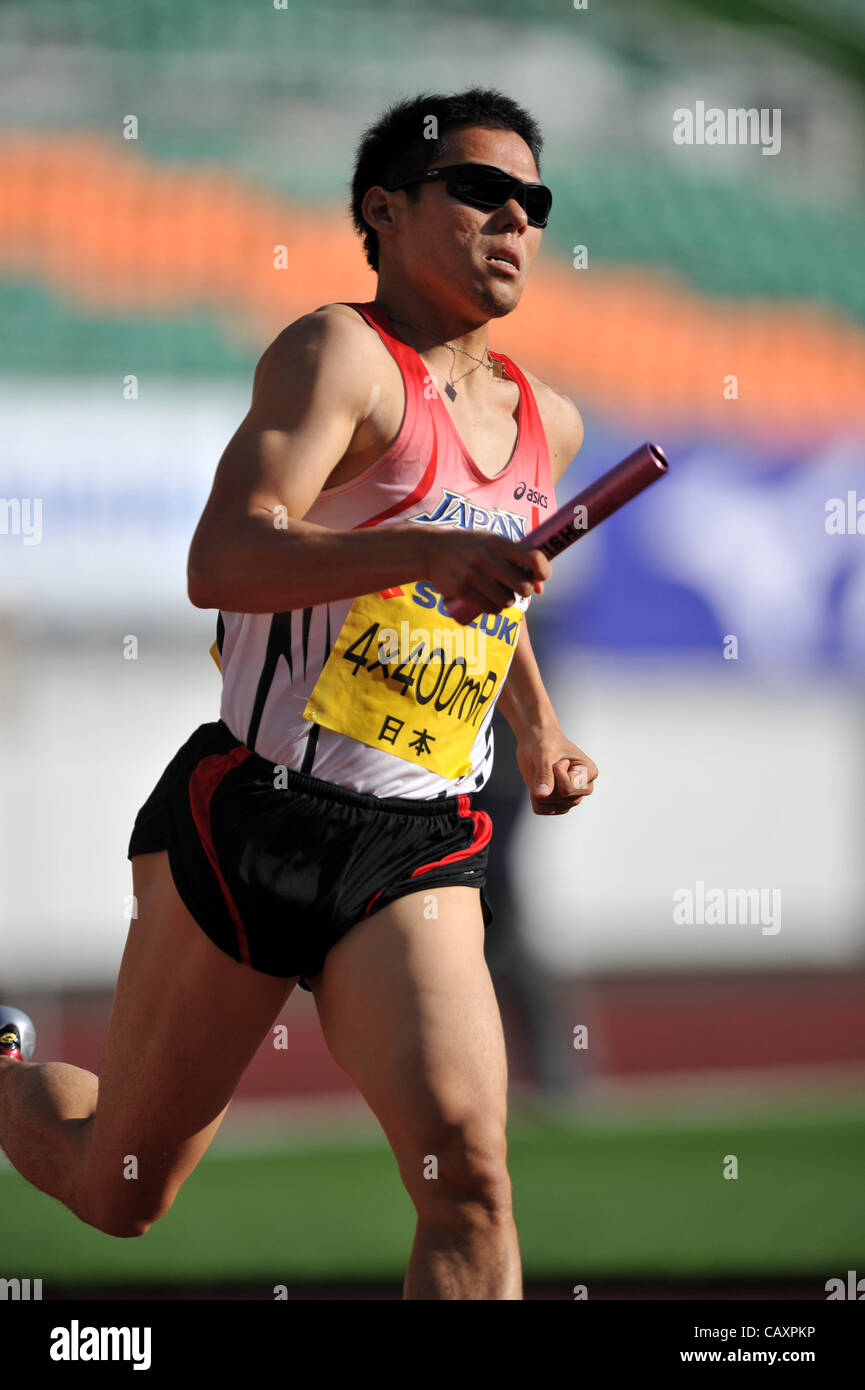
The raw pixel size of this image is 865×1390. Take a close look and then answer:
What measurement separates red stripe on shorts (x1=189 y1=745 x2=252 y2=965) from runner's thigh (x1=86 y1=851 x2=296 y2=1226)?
0.09 m

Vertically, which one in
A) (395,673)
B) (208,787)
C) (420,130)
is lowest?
(208,787)

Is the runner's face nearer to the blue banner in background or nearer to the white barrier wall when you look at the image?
the white barrier wall

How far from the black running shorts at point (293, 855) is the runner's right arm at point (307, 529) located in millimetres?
375

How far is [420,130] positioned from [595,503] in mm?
988

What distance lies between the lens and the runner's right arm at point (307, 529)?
6.73ft

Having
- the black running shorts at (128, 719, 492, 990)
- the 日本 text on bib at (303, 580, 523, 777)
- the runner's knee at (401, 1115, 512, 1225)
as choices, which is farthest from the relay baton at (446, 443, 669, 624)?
the runner's knee at (401, 1115, 512, 1225)

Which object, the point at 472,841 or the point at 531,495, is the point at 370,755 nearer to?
the point at 472,841

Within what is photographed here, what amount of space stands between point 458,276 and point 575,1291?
113 inches

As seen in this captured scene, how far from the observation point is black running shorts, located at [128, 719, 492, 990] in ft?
8.14

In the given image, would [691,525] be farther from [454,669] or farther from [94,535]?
[454,669]

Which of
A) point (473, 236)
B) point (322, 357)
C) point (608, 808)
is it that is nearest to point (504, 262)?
point (473, 236)

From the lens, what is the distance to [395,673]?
A: 8.35 feet

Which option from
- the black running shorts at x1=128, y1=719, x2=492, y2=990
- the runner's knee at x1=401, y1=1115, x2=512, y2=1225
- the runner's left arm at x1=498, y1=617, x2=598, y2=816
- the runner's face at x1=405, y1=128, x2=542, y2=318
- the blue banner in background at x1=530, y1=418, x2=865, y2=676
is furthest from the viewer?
the blue banner in background at x1=530, y1=418, x2=865, y2=676
